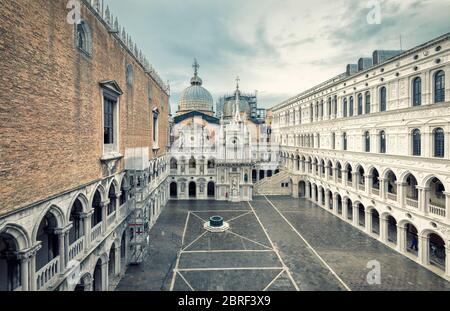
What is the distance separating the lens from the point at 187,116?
5681cm

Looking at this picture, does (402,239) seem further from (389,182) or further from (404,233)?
(389,182)

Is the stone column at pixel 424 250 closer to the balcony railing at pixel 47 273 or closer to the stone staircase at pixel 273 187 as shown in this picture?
the balcony railing at pixel 47 273

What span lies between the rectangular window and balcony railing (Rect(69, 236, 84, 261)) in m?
6.67

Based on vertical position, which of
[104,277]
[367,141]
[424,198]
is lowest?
[104,277]

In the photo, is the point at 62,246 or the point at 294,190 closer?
the point at 62,246

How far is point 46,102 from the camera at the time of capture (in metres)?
10.4

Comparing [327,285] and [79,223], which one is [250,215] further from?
[79,223]

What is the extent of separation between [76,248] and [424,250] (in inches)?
1003

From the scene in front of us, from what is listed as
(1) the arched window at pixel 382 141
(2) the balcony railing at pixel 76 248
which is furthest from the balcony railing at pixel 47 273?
(1) the arched window at pixel 382 141

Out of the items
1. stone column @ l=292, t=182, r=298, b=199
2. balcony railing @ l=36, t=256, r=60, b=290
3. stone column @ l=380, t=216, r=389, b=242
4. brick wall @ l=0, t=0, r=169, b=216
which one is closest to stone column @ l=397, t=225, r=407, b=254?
stone column @ l=380, t=216, r=389, b=242

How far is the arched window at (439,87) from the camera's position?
19.6m

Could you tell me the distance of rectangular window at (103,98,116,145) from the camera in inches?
682

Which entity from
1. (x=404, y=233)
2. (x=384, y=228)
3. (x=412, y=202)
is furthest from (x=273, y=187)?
(x=412, y=202)

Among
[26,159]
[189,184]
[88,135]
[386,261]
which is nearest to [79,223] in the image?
[88,135]
